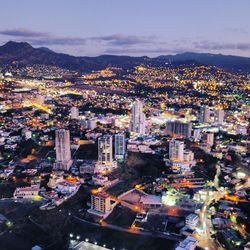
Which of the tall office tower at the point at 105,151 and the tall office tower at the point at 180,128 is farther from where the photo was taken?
the tall office tower at the point at 180,128

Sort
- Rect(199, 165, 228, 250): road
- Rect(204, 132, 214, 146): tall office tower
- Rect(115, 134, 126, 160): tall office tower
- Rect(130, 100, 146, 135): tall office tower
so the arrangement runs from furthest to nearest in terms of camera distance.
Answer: Rect(130, 100, 146, 135): tall office tower
Rect(204, 132, 214, 146): tall office tower
Rect(115, 134, 126, 160): tall office tower
Rect(199, 165, 228, 250): road

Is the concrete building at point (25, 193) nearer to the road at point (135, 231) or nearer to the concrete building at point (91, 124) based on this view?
the road at point (135, 231)

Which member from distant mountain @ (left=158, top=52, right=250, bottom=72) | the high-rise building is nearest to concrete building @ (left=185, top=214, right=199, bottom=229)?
the high-rise building

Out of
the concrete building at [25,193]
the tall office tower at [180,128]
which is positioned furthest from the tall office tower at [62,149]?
the tall office tower at [180,128]

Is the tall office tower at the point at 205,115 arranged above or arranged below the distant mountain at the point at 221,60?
below

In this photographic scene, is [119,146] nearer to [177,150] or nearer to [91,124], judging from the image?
[177,150]

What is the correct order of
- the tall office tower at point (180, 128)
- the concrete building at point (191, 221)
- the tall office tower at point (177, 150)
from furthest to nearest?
the tall office tower at point (180, 128) → the tall office tower at point (177, 150) → the concrete building at point (191, 221)

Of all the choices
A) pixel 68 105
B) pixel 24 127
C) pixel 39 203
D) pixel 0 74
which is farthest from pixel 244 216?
pixel 0 74

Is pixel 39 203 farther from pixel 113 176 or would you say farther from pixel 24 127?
pixel 24 127

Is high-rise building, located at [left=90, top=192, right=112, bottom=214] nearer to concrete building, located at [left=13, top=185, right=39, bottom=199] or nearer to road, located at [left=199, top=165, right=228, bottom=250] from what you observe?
concrete building, located at [left=13, top=185, right=39, bottom=199]
